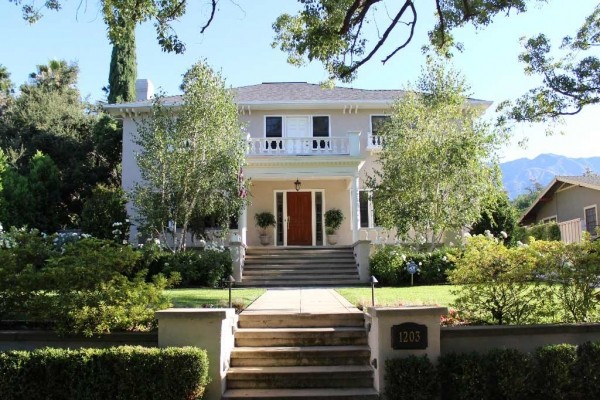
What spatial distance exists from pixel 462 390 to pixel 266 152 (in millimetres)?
15030

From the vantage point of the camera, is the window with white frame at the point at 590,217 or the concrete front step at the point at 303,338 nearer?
the concrete front step at the point at 303,338

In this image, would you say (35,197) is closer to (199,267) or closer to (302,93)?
(199,267)

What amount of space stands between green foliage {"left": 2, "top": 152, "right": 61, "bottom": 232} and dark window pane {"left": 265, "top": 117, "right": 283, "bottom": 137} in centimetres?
963

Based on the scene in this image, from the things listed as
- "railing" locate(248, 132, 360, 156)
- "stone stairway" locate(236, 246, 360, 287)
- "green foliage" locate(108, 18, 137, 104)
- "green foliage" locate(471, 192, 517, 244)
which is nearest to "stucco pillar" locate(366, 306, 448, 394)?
"stone stairway" locate(236, 246, 360, 287)

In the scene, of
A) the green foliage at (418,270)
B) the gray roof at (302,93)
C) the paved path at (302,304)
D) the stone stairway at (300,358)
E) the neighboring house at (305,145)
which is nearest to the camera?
the stone stairway at (300,358)

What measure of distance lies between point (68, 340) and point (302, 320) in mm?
3306

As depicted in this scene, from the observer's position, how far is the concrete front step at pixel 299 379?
7008 mm

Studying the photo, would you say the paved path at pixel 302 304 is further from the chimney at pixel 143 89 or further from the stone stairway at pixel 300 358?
the chimney at pixel 143 89

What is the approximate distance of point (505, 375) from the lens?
638 cm

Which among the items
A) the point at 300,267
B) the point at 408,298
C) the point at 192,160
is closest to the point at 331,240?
the point at 300,267

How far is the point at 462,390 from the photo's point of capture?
636 cm

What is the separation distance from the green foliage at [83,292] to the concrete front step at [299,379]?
59.9 inches

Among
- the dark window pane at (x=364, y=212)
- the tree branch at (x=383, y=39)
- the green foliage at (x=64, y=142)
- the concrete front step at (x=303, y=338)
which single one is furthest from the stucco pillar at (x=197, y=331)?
the green foliage at (x=64, y=142)

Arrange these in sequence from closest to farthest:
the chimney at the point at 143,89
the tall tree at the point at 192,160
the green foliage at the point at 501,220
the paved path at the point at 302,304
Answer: the paved path at the point at 302,304 < the tall tree at the point at 192,160 < the green foliage at the point at 501,220 < the chimney at the point at 143,89
